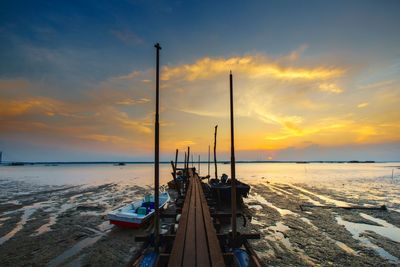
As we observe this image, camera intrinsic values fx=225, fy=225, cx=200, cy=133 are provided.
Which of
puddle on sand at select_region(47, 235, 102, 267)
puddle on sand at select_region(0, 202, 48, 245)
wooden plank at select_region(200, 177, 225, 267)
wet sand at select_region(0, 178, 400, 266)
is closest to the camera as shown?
wooden plank at select_region(200, 177, 225, 267)

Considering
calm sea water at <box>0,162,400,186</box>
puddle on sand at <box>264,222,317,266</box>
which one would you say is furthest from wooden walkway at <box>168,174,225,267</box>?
calm sea water at <box>0,162,400,186</box>

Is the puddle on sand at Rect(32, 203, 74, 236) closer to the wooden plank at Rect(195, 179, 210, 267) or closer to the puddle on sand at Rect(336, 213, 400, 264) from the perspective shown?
the wooden plank at Rect(195, 179, 210, 267)

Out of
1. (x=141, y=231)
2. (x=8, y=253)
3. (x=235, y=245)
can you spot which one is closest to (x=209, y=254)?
(x=235, y=245)

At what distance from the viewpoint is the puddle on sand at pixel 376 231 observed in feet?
32.6

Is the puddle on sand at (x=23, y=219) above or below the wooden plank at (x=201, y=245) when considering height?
below

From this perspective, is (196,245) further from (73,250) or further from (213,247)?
(73,250)

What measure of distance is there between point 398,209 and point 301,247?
565 inches

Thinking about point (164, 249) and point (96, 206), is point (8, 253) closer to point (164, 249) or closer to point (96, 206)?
point (164, 249)

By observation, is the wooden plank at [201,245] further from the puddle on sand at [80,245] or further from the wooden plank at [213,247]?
the puddle on sand at [80,245]

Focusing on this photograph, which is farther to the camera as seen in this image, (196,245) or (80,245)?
(80,245)

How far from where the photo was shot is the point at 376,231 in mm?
13070

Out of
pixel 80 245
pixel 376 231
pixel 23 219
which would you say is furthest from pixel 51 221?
pixel 376 231

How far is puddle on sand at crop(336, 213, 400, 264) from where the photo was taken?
992cm

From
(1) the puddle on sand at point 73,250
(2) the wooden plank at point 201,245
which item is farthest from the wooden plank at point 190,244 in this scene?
(1) the puddle on sand at point 73,250
